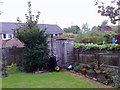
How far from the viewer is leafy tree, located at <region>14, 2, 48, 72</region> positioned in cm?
1318

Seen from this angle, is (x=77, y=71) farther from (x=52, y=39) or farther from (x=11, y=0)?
(x=11, y=0)

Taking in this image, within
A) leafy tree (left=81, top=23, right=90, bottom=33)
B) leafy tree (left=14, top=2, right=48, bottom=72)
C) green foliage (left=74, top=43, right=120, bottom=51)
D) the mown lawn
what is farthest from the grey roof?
the mown lawn

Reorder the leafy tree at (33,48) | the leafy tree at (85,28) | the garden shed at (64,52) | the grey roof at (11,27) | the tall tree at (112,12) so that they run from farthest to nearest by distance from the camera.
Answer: the leafy tree at (85,28)
the grey roof at (11,27)
the garden shed at (64,52)
the leafy tree at (33,48)
the tall tree at (112,12)

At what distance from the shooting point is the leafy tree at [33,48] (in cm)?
1318

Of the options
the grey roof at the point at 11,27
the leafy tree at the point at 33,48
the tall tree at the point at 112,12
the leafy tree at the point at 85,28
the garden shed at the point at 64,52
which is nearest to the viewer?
the tall tree at the point at 112,12

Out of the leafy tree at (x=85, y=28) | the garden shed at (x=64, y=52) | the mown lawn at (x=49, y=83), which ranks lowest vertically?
the mown lawn at (x=49, y=83)

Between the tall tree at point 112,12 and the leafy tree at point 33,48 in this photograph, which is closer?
the tall tree at point 112,12

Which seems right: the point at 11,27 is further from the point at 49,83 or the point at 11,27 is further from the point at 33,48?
the point at 49,83

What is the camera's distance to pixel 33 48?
13.3m

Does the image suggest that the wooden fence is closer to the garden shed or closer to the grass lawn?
the garden shed

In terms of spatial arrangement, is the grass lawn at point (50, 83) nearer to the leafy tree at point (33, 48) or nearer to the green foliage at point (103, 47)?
the green foliage at point (103, 47)

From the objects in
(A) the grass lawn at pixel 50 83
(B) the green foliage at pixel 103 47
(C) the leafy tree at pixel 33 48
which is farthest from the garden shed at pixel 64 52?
(A) the grass lawn at pixel 50 83

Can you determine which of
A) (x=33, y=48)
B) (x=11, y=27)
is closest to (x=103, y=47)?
(x=33, y=48)

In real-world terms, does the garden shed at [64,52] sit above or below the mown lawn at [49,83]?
above
